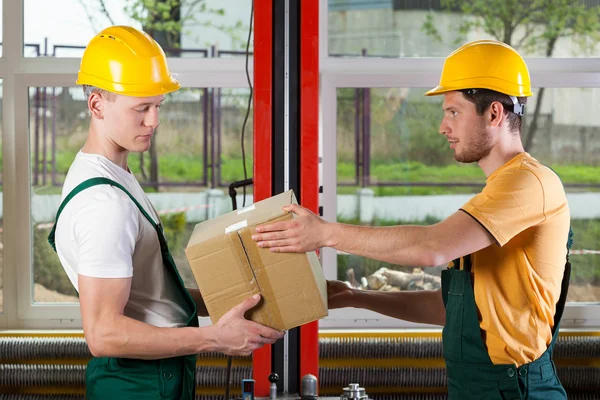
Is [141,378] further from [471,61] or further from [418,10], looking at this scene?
[418,10]

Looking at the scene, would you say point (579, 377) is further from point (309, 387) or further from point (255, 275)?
point (255, 275)

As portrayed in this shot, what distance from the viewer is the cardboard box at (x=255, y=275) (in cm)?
177

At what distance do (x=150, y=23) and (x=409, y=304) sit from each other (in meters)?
2.15

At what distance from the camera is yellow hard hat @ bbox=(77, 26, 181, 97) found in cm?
190

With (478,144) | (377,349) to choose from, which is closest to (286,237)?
(478,144)

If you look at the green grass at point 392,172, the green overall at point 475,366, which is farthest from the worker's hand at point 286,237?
the green grass at point 392,172

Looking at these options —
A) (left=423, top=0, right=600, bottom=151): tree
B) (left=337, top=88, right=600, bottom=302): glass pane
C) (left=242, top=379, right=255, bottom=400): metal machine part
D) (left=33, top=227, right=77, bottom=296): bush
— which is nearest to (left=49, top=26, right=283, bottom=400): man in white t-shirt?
(left=242, top=379, right=255, bottom=400): metal machine part

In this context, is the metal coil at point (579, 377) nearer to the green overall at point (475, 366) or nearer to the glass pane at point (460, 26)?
the green overall at point (475, 366)

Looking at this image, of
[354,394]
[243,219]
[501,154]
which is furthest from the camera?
[354,394]

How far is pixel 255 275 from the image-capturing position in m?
1.81

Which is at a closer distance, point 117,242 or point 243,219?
point 117,242

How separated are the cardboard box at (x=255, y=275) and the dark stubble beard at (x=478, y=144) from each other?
2.13 feet

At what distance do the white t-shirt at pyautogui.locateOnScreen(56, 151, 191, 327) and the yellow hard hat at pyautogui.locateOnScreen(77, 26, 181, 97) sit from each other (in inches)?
8.1

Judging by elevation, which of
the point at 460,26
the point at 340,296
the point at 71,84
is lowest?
the point at 340,296
